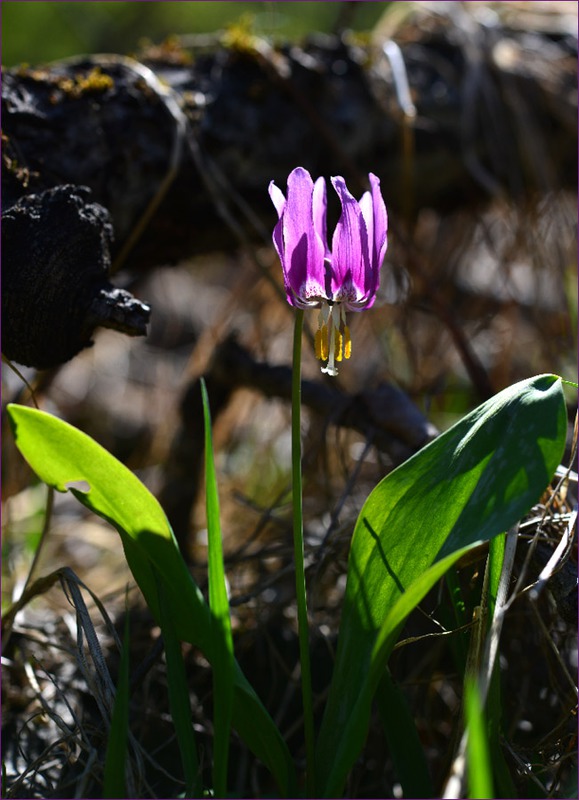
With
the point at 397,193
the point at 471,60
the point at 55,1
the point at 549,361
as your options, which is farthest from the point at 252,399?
the point at 55,1

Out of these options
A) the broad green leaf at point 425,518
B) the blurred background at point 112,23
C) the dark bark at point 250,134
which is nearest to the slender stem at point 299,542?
the broad green leaf at point 425,518

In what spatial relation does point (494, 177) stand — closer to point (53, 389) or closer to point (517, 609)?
point (517, 609)

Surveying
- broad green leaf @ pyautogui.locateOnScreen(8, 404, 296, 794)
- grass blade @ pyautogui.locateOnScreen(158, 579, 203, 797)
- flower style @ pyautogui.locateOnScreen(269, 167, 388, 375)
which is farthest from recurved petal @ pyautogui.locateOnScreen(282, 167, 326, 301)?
grass blade @ pyautogui.locateOnScreen(158, 579, 203, 797)

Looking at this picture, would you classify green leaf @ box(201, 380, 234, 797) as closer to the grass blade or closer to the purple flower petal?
the grass blade

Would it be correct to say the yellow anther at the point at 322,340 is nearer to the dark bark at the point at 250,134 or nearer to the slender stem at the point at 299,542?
the slender stem at the point at 299,542

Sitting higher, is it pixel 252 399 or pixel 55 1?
pixel 55 1

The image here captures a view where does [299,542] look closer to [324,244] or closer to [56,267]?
[324,244]
